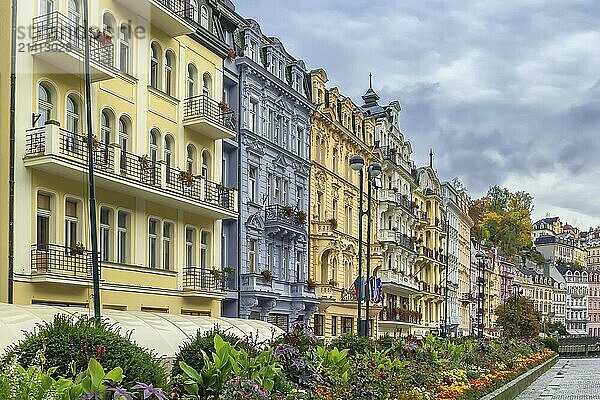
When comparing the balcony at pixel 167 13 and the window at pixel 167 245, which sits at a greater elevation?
the balcony at pixel 167 13

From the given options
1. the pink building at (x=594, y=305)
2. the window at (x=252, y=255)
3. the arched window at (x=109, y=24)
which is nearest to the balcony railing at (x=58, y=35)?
the arched window at (x=109, y=24)

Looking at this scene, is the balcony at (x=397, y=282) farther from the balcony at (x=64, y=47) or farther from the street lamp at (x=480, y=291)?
the street lamp at (x=480, y=291)

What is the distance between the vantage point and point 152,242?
96.3 ft

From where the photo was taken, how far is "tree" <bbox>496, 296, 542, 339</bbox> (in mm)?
72000

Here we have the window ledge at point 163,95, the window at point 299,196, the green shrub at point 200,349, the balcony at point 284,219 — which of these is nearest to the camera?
the green shrub at point 200,349

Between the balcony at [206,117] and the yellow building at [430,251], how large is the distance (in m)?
41.4

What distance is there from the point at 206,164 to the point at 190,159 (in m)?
1.42

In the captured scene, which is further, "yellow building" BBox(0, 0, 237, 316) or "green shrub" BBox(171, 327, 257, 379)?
"yellow building" BBox(0, 0, 237, 316)

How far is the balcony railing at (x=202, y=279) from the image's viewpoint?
3086cm

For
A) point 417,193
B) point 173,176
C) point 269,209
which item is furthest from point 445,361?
point 417,193

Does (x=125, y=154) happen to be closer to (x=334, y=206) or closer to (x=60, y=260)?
(x=60, y=260)

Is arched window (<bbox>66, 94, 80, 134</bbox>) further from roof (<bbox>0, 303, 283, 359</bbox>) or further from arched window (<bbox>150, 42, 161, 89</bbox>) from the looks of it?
roof (<bbox>0, 303, 283, 359</bbox>)

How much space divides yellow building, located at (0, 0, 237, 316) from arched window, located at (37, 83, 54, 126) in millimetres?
39

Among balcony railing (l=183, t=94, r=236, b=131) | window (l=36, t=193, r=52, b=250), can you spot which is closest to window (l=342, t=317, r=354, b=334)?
balcony railing (l=183, t=94, r=236, b=131)
